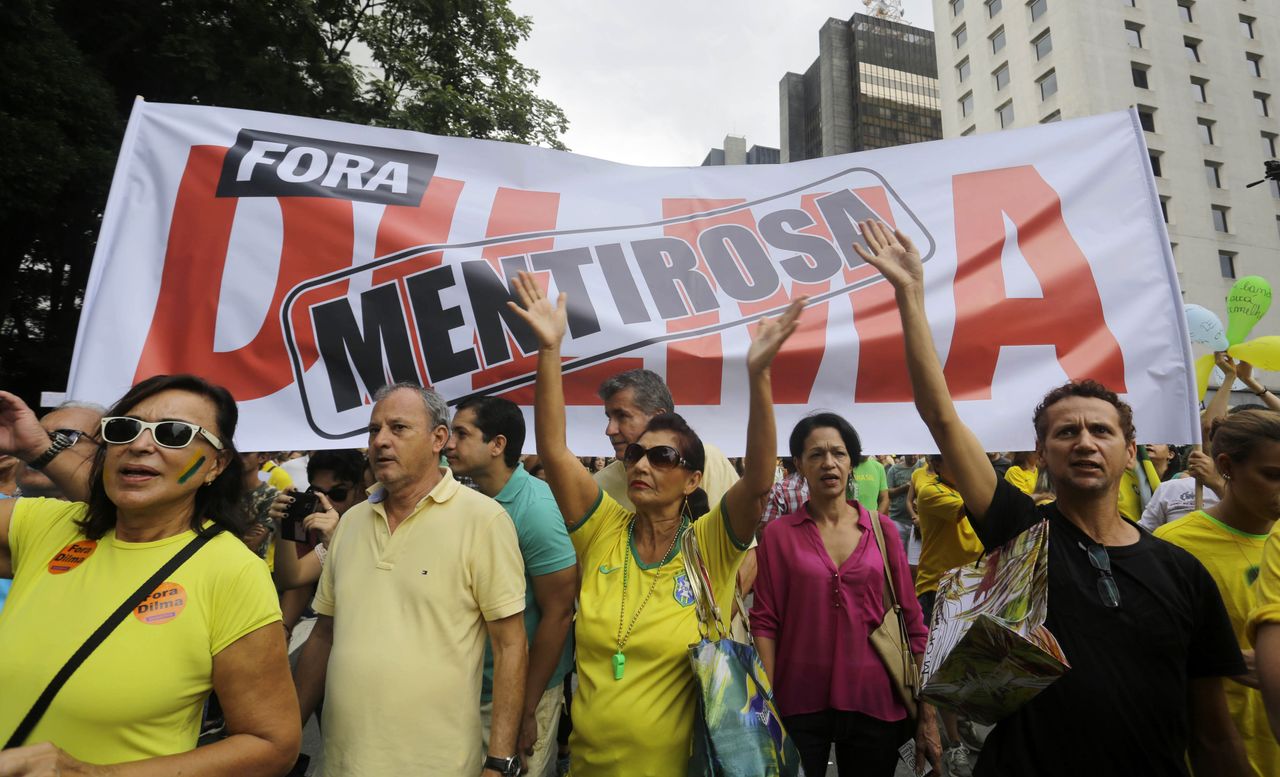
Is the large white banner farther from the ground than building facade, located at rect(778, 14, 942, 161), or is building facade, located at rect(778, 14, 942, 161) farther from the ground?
building facade, located at rect(778, 14, 942, 161)

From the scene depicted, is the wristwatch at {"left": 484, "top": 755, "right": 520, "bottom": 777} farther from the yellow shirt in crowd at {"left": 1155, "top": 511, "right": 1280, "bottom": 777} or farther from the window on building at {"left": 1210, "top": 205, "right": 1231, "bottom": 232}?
the window on building at {"left": 1210, "top": 205, "right": 1231, "bottom": 232}

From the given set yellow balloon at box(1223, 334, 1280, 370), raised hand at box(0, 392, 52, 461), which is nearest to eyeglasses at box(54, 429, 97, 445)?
raised hand at box(0, 392, 52, 461)

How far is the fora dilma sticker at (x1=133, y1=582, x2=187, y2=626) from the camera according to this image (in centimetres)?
154

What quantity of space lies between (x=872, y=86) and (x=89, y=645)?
70.5 m

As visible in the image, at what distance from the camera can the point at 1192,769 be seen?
191cm

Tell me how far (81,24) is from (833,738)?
14.7 meters

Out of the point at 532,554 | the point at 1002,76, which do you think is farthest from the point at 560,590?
the point at 1002,76

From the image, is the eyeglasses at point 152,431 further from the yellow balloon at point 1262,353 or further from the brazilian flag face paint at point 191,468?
the yellow balloon at point 1262,353

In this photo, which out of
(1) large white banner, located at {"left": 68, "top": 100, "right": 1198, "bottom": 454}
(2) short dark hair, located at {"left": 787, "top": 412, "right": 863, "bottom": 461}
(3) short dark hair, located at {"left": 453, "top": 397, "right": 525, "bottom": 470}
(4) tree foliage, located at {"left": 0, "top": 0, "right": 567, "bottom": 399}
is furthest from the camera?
(4) tree foliage, located at {"left": 0, "top": 0, "right": 567, "bottom": 399}

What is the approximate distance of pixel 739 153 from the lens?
6912cm

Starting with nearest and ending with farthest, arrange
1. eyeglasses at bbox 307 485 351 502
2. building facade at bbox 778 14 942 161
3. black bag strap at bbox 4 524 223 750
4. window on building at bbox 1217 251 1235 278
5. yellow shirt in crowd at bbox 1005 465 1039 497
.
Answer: black bag strap at bbox 4 524 223 750 < eyeglasses at bbox 307 485 351 502 < yellow shirt in crowd at bbox 1005 465 1039 497 < window on building at bbox 1217 251 1235 278 < building facade at bbox 778 14 942 161

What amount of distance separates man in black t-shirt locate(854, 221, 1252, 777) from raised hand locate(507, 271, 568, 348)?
1172 millimetres

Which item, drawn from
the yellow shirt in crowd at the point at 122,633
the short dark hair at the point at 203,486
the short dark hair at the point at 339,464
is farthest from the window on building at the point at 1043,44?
the yellow shirt in crowd at the point at 122,633

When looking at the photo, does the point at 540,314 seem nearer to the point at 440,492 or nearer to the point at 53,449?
the point at 440,492
